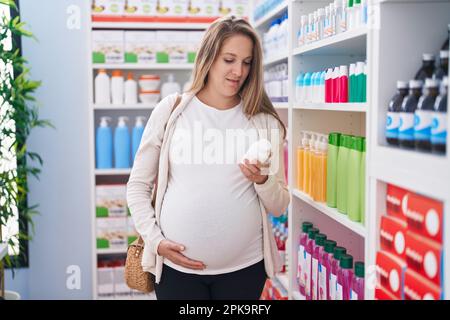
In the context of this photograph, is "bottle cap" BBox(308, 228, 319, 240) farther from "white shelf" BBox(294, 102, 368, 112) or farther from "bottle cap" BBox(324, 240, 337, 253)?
"white shelf" BBox(294, 102, 368, 112)

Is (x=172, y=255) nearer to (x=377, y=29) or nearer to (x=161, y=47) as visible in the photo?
(x=377, y=29)

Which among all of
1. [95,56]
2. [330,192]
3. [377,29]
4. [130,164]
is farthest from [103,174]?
[377,29]

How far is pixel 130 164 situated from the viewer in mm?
4352

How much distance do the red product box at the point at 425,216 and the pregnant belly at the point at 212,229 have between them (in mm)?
742

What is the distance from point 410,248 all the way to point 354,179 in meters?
0.62

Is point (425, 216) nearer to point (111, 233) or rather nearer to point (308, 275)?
point (308, 275)

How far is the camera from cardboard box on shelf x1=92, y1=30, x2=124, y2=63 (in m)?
4.23

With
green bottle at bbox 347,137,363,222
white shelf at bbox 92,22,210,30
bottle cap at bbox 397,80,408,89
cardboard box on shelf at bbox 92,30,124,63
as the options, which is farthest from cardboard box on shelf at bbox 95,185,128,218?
bottle cap at bbox 397,80,408,89

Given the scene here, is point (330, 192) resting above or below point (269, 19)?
below

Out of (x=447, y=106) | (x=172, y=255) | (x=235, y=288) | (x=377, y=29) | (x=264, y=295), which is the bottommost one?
(x=264, y=295)

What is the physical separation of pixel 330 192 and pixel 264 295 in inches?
67.9

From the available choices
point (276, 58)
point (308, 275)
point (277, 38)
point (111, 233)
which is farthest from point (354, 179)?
point (111, 233)

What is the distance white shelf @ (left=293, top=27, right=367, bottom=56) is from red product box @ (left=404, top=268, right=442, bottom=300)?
832 mm

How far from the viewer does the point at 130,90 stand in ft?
14.2
